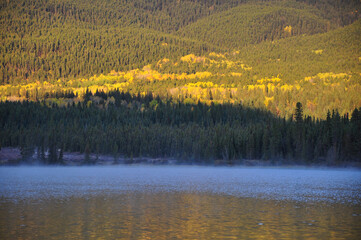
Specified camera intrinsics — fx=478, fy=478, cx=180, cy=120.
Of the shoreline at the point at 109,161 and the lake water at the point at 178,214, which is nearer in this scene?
the lake water at the point at 178,214

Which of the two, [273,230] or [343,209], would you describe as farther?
[343,209]

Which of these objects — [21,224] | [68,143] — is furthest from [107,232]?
[68,143]

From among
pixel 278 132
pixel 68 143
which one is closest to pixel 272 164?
pixel 278 132

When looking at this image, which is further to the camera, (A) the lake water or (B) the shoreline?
(B) the shoreline

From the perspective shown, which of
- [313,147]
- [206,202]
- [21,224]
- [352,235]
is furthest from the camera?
[313,147]

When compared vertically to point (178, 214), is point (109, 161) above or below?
above

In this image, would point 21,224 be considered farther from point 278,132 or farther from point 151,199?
point 278,132

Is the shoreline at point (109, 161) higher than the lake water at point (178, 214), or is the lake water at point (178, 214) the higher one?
the shoreline at point (109, 161)

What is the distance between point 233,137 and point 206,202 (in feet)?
372

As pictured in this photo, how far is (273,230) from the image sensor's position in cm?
4241

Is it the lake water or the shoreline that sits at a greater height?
the shoreline

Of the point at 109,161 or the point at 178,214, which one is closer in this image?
the point at 178,214

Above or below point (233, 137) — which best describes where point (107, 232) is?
below

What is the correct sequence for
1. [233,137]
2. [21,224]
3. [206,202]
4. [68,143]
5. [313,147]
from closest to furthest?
[21,224], [206,202], [313,147], [233,137], [68,143]
